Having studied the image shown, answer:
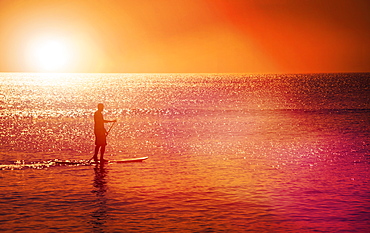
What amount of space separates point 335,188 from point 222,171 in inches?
181

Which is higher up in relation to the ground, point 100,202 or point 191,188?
Result: point 191,188

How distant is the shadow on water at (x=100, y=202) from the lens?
1176cm

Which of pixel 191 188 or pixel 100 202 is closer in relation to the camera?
pixel 100 202

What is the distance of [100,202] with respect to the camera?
13.8m

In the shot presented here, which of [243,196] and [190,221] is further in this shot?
[243,196]

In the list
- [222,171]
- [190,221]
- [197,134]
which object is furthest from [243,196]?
A: [197,134]

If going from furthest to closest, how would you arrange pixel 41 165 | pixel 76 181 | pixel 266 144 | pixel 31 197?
pixel 266 144 → pixel 41 165 → pixel 76 181 → pixel 31 197

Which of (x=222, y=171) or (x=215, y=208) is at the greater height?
(x=222, y=171)

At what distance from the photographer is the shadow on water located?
1176 centimetres

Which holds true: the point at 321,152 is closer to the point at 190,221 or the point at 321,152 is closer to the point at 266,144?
the point at 266,144

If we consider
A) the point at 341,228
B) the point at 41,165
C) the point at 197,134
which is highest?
the point at 197,134

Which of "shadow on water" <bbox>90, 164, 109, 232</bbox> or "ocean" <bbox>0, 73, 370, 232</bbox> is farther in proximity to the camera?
"ocean" <bbox>0, 73, 370, 232</bbox>

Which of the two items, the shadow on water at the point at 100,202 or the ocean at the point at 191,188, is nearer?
the shadow on water at the point at 100,202

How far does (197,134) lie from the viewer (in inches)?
1328
